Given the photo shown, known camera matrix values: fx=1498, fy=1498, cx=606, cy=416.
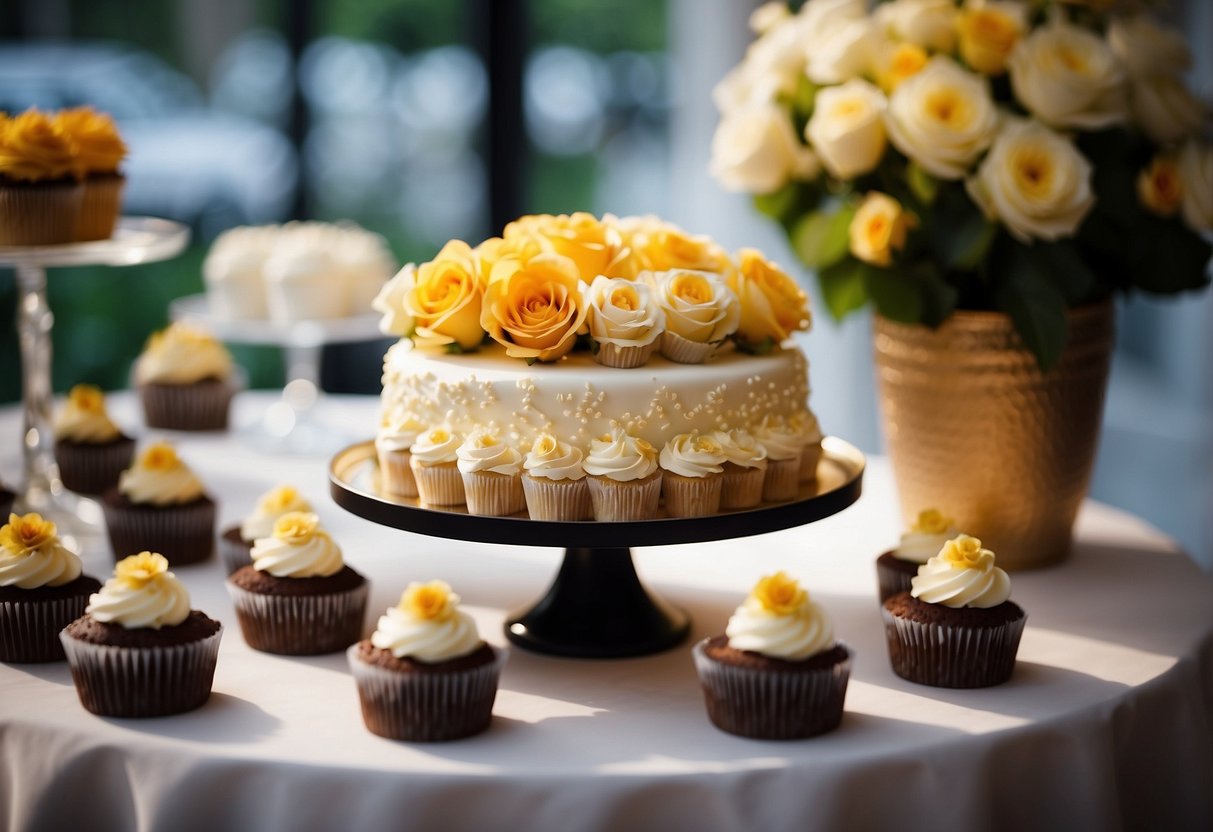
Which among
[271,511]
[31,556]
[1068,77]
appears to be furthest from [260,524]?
[1068,77]

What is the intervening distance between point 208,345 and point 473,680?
72.4 inches

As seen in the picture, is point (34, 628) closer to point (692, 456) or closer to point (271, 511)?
point (271, 511)

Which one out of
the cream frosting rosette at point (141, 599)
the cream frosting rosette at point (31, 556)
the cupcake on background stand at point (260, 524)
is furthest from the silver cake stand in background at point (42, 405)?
the cream frosting rosette at point (141, 599)

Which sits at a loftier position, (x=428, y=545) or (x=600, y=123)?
(x=600, y=123)

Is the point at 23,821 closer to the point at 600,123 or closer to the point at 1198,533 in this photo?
the point at 1198,533

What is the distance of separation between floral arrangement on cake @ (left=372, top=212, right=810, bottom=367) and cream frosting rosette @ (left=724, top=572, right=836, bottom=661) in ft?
1.32

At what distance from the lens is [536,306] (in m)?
2.02

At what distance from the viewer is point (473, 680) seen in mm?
1757

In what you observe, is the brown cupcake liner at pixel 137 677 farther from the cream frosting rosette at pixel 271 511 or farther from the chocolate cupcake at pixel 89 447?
the chocolate cupcake at pixel 89 447

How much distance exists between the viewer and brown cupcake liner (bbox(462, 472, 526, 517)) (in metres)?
1.97

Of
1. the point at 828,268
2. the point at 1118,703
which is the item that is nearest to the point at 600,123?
the point at 828,268

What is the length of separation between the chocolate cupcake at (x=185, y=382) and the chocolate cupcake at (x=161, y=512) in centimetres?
81

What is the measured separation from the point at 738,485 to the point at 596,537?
248 mm

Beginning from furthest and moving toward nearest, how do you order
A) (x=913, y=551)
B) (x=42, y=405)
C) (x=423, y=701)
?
(x=42, y=405)
(x=913, y=551)
(x=423, y=701)
